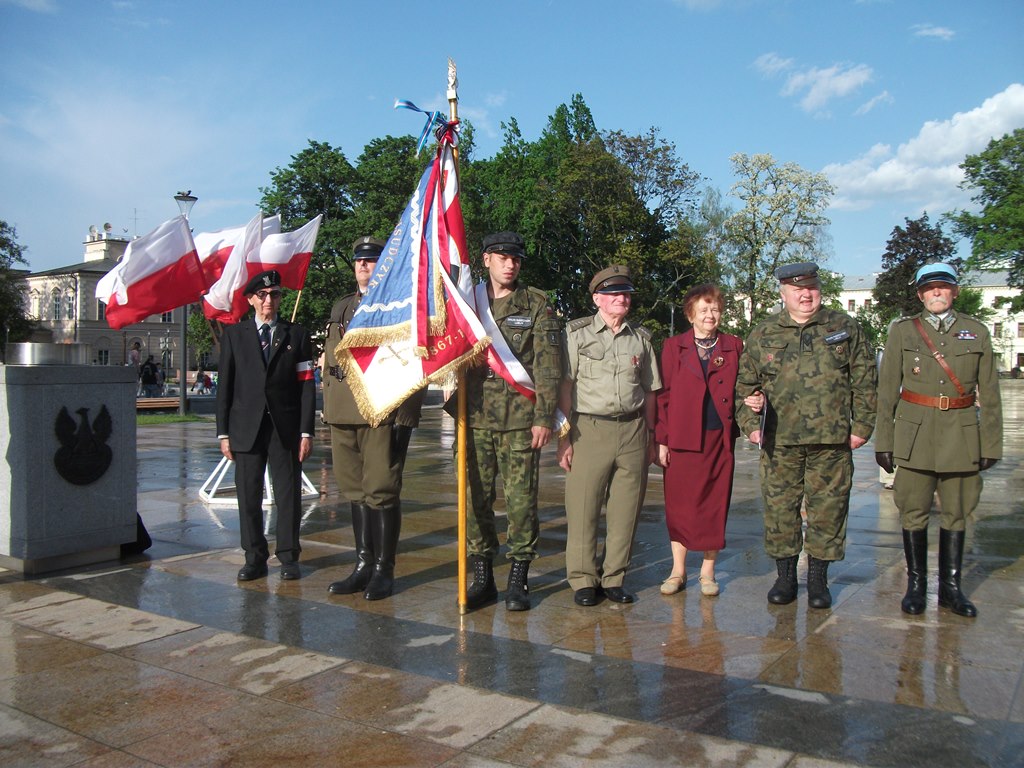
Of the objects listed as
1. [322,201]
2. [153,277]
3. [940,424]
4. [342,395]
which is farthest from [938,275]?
[322,201]

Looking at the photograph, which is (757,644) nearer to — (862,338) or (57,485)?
(862,338)

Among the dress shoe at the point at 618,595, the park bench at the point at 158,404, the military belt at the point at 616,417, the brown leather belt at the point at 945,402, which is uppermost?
the brown leather belt at the point at 945,402

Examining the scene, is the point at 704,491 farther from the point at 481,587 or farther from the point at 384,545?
the point at 384,545

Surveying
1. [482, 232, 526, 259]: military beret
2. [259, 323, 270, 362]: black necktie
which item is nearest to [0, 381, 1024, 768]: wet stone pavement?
[259, 323, 270, 362]: black necktie

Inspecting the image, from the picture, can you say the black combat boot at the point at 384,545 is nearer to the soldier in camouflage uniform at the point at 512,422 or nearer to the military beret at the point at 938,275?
the soldier in camouflage uniform at the point at 512,422

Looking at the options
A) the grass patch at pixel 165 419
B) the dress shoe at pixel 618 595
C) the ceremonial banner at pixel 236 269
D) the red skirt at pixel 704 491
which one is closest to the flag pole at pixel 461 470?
the dress shoe at pixel 618 595

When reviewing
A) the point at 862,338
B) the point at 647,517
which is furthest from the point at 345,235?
the point at 862,338

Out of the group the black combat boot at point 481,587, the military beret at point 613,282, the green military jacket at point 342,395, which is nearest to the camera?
the black combat boot at point 481,587

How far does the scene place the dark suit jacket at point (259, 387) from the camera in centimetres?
604

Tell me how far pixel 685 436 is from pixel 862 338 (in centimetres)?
118

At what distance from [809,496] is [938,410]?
2.93 ft

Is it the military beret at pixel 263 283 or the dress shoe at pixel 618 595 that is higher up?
the military beret at pixel 263 283

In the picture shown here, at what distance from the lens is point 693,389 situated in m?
5.46

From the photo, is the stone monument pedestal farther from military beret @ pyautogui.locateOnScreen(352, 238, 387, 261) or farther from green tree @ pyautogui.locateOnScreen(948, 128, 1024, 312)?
green tree @ pyautogui.locateOnScreen(948, 128, 1024, 312)
